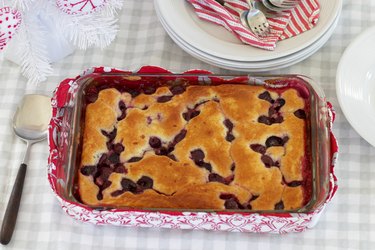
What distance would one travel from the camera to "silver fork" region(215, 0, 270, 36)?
4.63 feet

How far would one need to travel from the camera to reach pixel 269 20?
4.74 ft

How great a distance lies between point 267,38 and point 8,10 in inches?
22.3

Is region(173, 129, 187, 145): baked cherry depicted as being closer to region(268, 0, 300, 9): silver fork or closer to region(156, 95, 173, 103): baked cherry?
region(156, 95, 173, 103): baked cherry

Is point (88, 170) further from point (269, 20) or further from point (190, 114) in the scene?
point (269, 20)

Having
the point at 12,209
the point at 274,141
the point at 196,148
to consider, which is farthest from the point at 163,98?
the point at 12,209

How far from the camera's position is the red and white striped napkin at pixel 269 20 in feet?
4.55

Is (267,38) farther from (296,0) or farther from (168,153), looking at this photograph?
(168,153)

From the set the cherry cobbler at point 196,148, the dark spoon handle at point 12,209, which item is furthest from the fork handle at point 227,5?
the dark spoon handle at point 12,209

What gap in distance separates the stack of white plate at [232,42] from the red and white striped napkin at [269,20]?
1cm

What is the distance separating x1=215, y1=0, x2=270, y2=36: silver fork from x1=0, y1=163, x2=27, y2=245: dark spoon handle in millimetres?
597

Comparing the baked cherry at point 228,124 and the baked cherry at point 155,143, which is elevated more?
the baked cherry at point 228,124

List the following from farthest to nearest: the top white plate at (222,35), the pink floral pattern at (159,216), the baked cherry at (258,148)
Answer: the top white plate at (222,35)
the baked cherry at (258,148)
the pink floral pattern at (159,216)

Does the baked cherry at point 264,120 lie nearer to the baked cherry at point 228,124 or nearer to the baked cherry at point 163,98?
the baked cherry at point 228,124

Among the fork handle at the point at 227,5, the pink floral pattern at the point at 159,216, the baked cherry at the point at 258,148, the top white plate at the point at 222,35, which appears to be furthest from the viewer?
the fork handle at the point at 227,5
